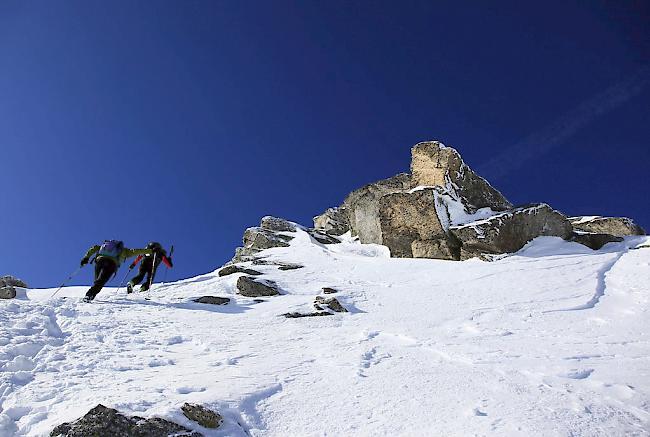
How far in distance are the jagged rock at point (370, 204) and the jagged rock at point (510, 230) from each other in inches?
343

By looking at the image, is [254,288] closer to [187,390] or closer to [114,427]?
[187,390]

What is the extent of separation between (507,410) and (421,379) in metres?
1.35

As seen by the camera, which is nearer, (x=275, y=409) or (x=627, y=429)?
(x=627, y=429)

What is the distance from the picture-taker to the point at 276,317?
11.3 m

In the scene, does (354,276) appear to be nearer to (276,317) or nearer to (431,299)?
(431,299)

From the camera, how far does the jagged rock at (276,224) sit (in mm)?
42656

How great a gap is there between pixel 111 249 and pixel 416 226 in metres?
20.2

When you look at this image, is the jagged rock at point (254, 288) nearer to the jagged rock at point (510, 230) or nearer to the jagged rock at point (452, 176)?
the jagged rock at point (510, 230)

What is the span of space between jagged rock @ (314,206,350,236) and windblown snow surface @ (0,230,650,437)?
34.8 m

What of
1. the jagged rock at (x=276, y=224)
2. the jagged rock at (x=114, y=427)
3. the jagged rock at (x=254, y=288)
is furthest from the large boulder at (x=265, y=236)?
the jagged rock at (x=114, y=427)

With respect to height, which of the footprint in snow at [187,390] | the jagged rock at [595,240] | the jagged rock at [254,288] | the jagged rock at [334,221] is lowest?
the footprint in snow at [187,390]

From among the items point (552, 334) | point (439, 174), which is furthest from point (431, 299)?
point (439, 174)

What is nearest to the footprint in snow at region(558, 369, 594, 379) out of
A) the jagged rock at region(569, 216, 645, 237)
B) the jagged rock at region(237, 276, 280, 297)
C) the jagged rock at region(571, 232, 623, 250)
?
the jagged rock at region(237, 276, 280, 297)

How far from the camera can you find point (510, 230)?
1025 inches
